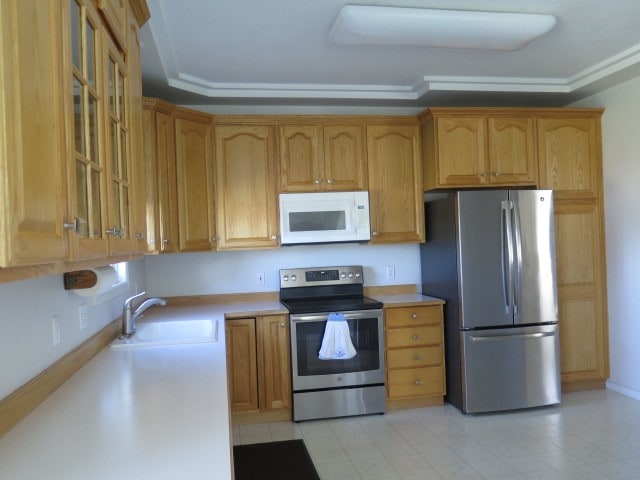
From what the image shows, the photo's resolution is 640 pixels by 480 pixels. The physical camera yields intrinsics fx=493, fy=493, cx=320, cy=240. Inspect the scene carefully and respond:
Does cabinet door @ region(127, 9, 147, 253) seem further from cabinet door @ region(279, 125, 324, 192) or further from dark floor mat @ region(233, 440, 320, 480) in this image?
cabinet door @ region(279, 125, 324, 192)

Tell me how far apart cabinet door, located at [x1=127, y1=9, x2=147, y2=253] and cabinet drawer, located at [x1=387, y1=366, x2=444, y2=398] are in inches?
89.1

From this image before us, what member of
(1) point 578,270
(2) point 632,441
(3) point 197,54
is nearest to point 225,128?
(3) point 197,54

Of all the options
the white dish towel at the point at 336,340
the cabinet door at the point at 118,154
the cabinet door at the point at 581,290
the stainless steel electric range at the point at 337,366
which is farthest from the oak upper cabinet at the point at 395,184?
the cabinet door at the point at 118,154

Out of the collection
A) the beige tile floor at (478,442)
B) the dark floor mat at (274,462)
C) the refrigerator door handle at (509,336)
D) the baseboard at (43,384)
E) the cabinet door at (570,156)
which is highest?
the cabinet door at (570,156)

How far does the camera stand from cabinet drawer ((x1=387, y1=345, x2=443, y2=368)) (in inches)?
140

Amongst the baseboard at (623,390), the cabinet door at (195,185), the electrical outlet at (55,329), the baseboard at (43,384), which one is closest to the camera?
the baseboard at (43,384)

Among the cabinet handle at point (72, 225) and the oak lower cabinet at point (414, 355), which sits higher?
the cabinet handle at point (72, 225)

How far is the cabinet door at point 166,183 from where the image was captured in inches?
124

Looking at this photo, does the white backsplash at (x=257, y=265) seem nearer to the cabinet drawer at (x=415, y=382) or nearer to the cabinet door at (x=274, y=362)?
the cabinet door at (x=274, y=362)

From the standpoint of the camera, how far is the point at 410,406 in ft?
11.9

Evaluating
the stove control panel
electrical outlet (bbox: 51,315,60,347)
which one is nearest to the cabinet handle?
electrical outlet (bbox: 51,315,60,347)

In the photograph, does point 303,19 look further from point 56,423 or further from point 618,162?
point 618,162

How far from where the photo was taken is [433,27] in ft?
8.28

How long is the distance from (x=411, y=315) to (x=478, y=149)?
1336mm
